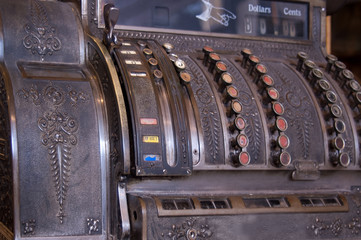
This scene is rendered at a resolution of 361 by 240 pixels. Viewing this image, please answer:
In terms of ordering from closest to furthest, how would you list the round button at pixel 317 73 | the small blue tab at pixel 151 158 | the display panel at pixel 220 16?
the small blue tab at pixel 151 158
the display panel at pixel 220 16
the round button at pixel 317 73

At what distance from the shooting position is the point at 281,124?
2.59 meters

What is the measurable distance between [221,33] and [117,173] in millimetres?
1063

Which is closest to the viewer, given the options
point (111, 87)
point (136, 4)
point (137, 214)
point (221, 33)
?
point (137, 214)

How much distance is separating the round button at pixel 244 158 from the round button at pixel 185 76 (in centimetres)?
41

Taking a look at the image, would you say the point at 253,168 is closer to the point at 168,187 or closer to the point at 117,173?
the point at 168,187

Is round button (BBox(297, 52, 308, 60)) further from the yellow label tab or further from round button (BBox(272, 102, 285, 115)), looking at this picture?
the yellow label tab

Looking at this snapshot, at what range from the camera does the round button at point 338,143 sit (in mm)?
2689

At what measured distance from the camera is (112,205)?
90.5 inches

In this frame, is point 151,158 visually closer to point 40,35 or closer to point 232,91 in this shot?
point 232,91

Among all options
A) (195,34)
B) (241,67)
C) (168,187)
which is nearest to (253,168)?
(168,187)

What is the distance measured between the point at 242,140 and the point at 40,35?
100 cm

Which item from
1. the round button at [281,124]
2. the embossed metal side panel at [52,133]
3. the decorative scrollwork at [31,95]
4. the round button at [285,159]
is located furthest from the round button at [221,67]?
the decorative scrollwork at [31,95]

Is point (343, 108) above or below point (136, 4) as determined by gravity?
below

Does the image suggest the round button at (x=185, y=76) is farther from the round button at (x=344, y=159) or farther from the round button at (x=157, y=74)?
the round button at (x=344, y=159)
